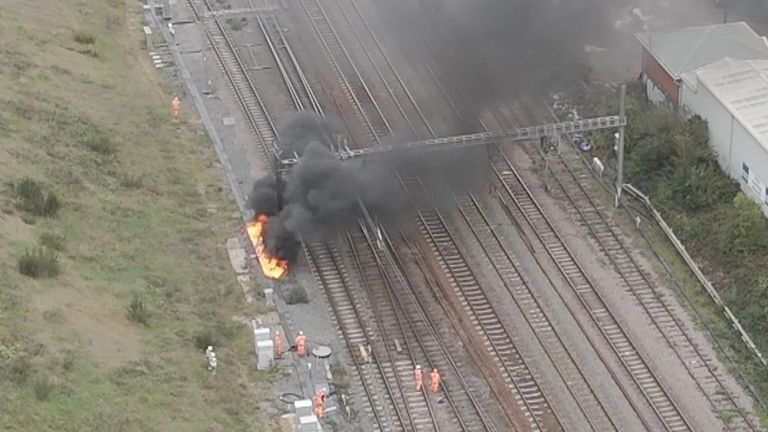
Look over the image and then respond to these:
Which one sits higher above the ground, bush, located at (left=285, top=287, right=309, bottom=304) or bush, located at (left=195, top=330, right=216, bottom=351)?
bush, located at (left=195, top=330, right=216, bottom=351)

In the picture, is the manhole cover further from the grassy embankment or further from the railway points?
the grassy embankment

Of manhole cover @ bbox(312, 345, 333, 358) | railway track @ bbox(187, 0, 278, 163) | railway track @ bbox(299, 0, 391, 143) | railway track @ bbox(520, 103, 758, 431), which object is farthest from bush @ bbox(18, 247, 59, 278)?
railway track @ bbox(520, 103, 758, 431)

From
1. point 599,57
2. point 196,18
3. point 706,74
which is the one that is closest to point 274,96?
point 196,18

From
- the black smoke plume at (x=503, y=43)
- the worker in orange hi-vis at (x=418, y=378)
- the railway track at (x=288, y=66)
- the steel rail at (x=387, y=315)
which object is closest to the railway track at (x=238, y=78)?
the railway track at (x=288, y=66)

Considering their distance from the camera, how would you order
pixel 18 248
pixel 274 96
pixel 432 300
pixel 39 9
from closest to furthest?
1. pixel 18 248
2. pixel 432 300
3. pixel 274 96
4. pixel 39 9

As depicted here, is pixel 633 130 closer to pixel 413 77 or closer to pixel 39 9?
pixel 413 77

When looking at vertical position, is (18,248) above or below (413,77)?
above
